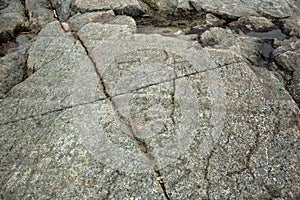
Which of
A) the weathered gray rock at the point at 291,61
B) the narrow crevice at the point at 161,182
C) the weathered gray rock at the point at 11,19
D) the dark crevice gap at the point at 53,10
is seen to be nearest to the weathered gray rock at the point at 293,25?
the weathered gray rock at the point at 291,61

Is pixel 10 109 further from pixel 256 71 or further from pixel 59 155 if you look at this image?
pixel 256 71

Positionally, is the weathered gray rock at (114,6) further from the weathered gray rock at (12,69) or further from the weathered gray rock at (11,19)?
the weathered gray rock at (12,69)

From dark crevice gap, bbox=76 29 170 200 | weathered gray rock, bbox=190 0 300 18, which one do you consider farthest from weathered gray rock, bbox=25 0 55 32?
weathered gray rock, bbox=190 0 300 18

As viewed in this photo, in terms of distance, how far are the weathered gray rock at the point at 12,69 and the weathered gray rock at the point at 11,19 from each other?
92 centimetres

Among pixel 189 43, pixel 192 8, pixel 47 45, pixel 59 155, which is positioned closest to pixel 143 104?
pixel 59 155

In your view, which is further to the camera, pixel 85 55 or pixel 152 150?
pixel 85 55

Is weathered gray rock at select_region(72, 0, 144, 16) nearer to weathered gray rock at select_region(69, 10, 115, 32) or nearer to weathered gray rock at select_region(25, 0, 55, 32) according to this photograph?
weathered gray rock at select_region(69, 10, 115, 32)

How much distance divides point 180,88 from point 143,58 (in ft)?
3.00

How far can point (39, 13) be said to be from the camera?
744 centimetres

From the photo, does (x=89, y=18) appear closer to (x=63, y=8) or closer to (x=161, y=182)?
(x=63, y=8)

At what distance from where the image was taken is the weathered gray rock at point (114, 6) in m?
6.84

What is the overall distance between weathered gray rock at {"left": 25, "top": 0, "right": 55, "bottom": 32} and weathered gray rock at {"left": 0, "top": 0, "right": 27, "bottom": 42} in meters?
0.17

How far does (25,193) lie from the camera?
3.76 m

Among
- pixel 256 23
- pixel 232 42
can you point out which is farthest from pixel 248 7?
pixel 232 42
